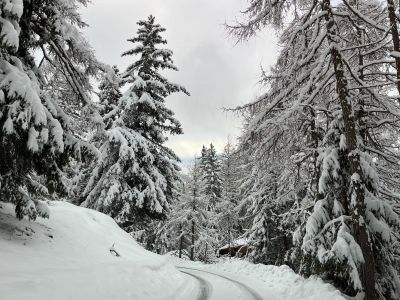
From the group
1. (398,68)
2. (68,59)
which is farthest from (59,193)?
(398,68)

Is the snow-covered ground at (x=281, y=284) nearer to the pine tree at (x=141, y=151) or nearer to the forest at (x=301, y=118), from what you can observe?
the forest at (x=301, y=118)

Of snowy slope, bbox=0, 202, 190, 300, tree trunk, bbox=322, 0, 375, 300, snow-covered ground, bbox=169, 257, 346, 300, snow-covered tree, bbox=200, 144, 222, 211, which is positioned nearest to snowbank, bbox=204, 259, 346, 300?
snow-covered ground, bbox=169, 257, 346, 300

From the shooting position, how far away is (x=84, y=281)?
25.5ft

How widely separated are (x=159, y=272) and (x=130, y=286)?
3.88 meters

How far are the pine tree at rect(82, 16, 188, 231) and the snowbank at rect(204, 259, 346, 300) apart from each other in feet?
20.9

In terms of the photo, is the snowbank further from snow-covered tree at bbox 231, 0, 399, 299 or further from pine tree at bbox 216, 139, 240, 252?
pine tree at bbox 216, 139, 240, 252

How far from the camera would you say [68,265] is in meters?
8.25

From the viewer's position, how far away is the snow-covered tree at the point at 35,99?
21.5 feet

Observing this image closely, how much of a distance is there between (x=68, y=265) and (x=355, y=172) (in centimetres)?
671

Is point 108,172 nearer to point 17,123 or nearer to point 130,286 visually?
point 130,286

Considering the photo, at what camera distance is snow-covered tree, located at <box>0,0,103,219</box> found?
21.5ft

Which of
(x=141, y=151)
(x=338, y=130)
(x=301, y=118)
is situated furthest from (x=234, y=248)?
(x=301, y=118)

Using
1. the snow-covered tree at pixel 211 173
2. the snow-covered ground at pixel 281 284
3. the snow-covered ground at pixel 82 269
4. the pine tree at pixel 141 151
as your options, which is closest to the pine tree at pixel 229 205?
the snow-covered tree at pixel 211 173

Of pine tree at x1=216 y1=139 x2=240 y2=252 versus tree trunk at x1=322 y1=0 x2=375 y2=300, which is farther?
pine tree at x1=216 y1=139 x2=240 y2=252
